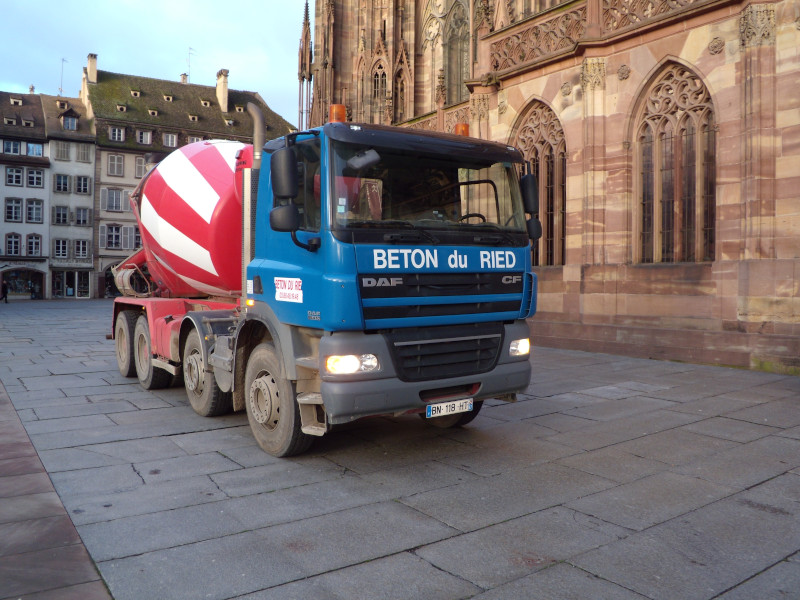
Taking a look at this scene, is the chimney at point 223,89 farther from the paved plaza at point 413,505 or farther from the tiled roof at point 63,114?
the paved plaza at point 413,505

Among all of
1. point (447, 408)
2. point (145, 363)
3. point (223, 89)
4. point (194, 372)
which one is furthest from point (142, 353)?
point (223, 89)

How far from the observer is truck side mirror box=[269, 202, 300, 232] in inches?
198

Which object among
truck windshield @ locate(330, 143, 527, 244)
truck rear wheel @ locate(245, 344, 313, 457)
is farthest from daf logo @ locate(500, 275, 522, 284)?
truck rear wheel @ locate(245, 344, 313, 457)

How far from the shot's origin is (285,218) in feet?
16.5

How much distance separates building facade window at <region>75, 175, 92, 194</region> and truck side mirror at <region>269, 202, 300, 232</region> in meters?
54.1

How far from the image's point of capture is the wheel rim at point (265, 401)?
18.4ft

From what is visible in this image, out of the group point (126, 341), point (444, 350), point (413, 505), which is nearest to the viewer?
point (413, 505)

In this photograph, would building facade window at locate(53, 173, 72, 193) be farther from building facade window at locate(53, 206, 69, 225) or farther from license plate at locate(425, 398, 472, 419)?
license plate at locate(425, 398, 472, 419)

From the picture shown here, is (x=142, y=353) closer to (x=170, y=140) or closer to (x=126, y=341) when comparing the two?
(x=126, y=341)

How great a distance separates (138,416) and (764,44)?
1048 centimetres

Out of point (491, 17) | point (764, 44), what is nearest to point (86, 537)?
point (764, 44)

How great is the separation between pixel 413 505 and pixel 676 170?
32.0ft

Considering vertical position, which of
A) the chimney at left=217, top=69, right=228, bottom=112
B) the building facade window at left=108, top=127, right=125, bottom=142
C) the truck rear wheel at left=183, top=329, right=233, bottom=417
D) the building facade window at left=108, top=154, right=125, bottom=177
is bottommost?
the truck rear wheel at left=183, top=329, right=233, bottom=417

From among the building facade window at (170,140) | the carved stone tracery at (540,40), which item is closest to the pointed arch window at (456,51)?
the carved stone tracery at (540,40)
